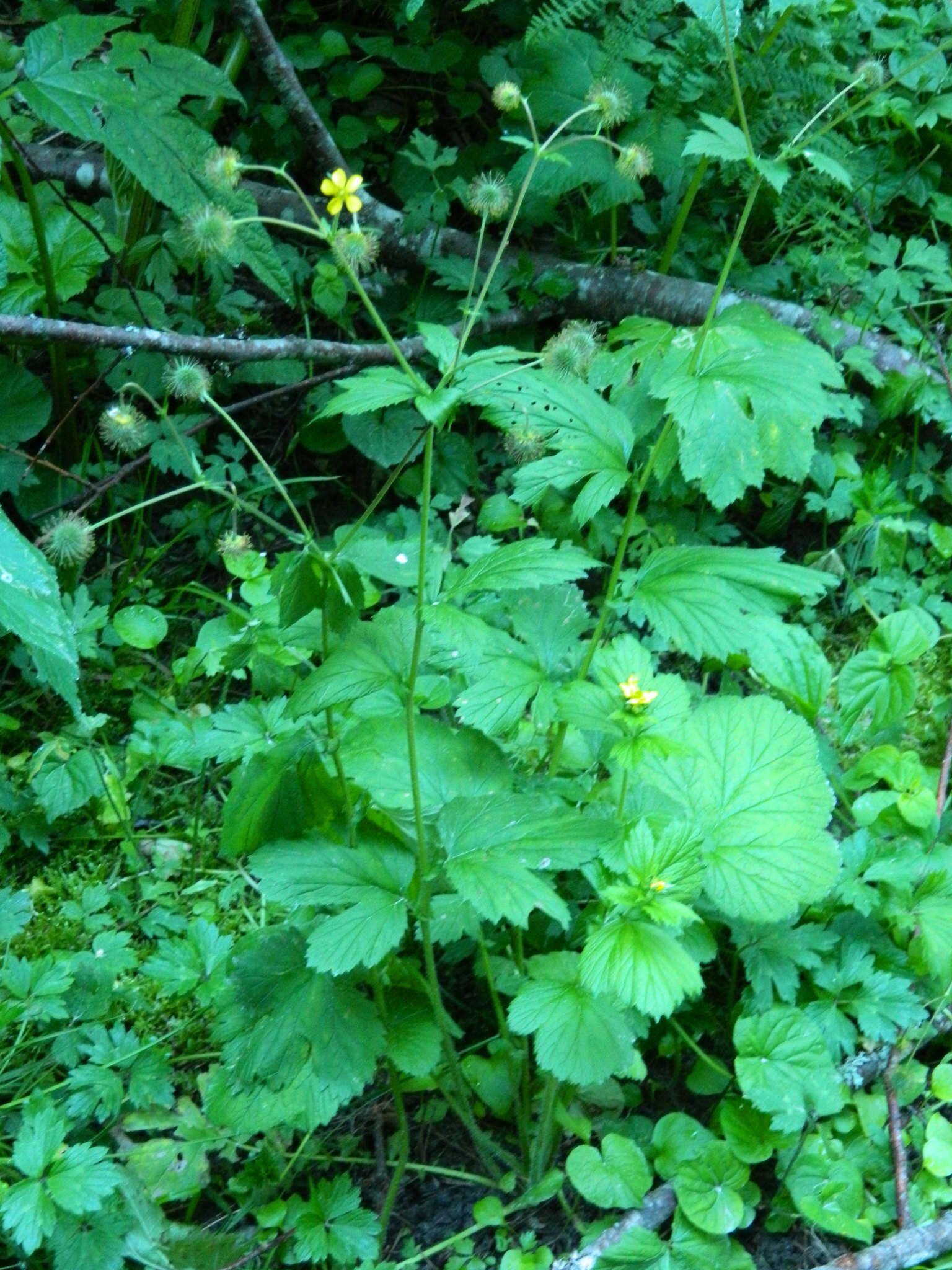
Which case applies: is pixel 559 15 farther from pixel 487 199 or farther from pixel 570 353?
pixel 570 353

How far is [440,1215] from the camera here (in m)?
1.78

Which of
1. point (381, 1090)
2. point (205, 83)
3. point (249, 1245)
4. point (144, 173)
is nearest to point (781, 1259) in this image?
point (381, 1090)

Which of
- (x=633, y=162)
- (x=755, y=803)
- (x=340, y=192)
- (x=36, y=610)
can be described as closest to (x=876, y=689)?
(x=755, y=803)

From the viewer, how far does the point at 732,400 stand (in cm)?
170

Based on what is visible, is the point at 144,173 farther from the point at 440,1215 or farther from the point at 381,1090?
the point at 440,1215

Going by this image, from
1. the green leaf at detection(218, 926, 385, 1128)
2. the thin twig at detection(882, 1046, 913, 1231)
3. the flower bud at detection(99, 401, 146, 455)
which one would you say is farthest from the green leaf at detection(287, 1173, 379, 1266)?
the flower bud at detection(99, 401, 146, 455)

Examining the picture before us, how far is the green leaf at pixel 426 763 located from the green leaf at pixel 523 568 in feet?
0.87

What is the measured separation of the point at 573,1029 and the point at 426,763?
1.39ft

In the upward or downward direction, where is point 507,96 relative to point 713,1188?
upward

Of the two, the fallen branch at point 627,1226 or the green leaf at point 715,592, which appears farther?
the fallen branch at point 627,1226

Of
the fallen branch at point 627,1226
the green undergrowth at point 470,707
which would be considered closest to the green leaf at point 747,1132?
the green undergrowth at point 470,707

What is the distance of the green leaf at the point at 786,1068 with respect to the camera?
Answer: 1.72m

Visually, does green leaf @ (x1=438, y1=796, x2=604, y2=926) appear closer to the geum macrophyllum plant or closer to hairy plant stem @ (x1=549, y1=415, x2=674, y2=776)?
the geum macrophyllum plant

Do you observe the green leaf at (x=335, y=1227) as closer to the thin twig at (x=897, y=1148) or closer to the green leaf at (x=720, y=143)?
the thin twig at (x=897, y=1148)
